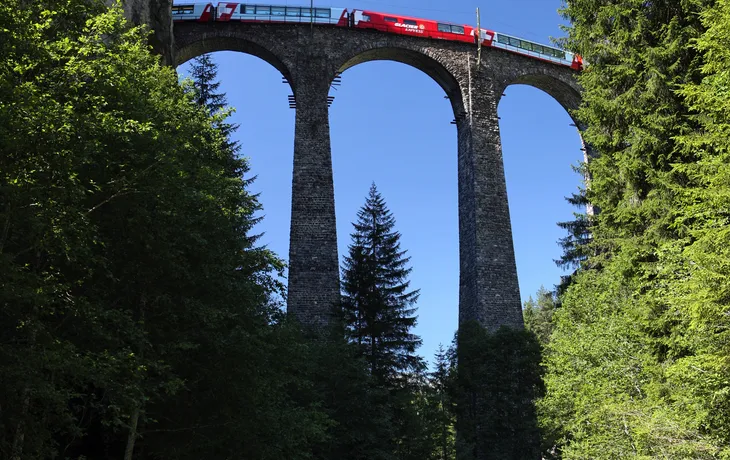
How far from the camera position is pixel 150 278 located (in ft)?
41.2

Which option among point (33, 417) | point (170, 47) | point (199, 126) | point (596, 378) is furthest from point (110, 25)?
point (170, 47)

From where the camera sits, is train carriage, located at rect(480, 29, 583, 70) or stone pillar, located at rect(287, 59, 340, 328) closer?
stone pillar, located at rect(287, 59, 340, 328)

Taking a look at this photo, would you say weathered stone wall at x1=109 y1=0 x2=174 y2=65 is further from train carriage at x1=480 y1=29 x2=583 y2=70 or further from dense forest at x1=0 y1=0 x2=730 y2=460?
train carriage at x1=480 y1=29 x2=583 y2=70

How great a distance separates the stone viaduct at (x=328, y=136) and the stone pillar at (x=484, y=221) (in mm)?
49

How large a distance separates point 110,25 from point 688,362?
10731mm

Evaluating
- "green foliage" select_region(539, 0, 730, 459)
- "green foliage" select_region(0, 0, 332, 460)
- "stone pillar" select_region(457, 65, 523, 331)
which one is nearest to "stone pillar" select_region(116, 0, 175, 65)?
"green foliage" select_region(0, 0, 332, 460)

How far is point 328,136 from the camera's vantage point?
2975cm

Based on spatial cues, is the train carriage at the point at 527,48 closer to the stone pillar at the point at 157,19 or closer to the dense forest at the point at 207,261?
the stone pillar at the point at 157,19

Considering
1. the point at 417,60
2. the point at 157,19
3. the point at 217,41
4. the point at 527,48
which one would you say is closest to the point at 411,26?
the point at 417,60

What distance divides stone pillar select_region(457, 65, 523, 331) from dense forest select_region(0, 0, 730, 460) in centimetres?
837

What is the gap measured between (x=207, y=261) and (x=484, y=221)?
18877 millimetres

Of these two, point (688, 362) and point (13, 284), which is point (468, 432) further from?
point (13, 284)

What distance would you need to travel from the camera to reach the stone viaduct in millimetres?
27969

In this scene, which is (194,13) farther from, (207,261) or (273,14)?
(207,261)
